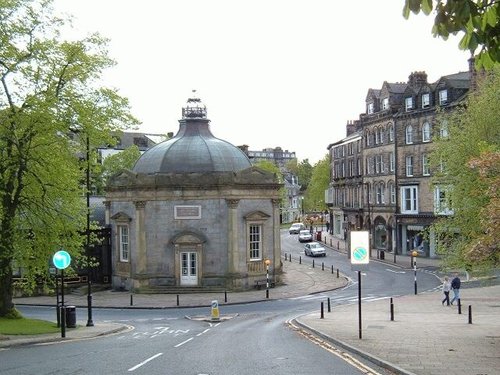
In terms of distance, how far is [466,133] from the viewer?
1129 inches

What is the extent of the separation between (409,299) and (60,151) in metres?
22.2

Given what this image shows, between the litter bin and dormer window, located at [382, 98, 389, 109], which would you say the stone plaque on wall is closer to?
the litter bin

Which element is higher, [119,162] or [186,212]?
[119,162]

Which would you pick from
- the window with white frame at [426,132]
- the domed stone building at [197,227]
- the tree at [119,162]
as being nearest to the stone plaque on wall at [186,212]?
the domed stone building at [197,227]

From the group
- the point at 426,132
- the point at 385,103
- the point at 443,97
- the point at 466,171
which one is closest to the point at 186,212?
the point at 466,171

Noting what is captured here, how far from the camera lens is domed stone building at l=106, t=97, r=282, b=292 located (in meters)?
44.7

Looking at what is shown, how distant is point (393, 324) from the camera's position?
2377cm

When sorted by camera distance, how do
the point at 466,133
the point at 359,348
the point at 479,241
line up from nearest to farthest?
the point at 359,348
the point at 479,241
the point at 466,133

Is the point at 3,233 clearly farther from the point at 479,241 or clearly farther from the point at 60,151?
the point at 479,241

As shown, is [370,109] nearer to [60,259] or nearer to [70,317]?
[70,317]

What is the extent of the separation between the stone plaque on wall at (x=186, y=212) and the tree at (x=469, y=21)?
38.1 metres

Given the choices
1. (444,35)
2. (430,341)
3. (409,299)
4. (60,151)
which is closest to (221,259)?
(409,299)

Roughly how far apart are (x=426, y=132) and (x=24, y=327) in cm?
4734

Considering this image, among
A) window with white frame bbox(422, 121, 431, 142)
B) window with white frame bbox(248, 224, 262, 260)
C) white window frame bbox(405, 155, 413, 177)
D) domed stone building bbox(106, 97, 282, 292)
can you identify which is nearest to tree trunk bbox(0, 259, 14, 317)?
domed stone building bbox(106, 97, 282, 292)
